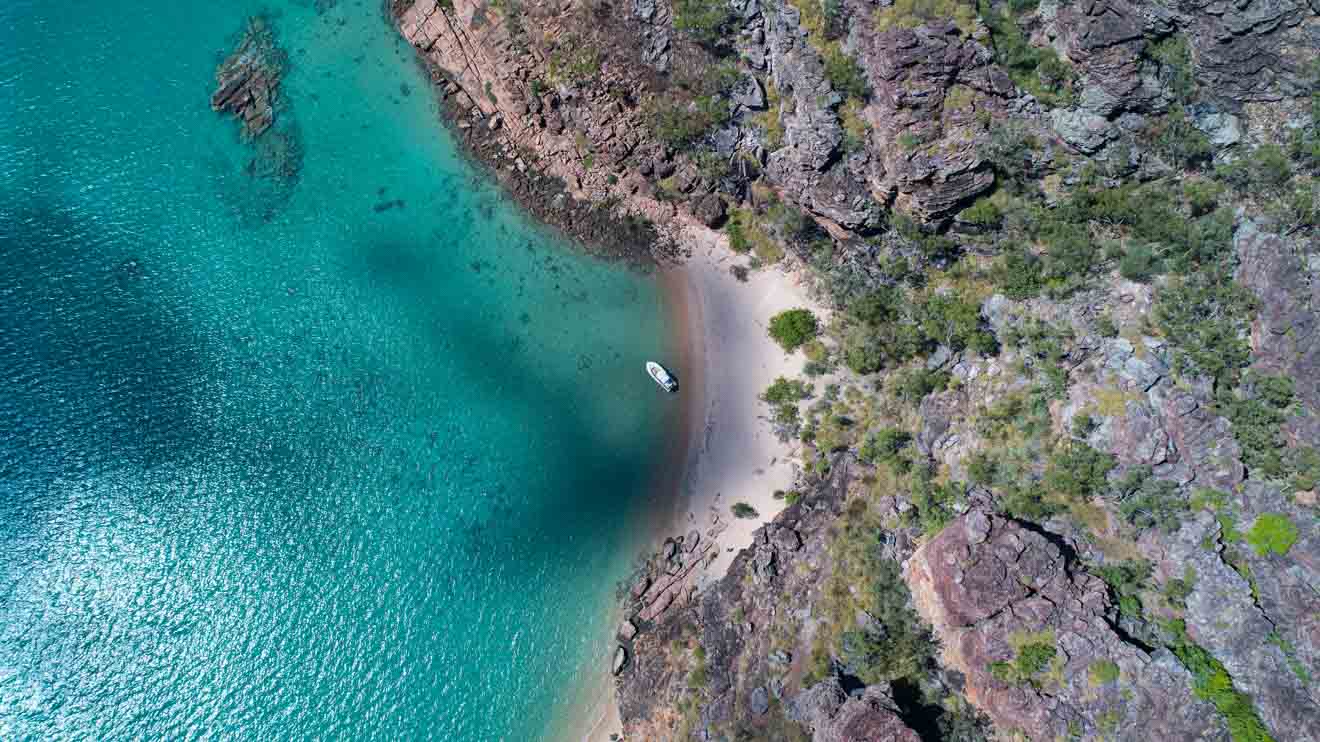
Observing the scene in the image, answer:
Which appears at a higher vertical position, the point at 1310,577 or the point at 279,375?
the point at 279,375

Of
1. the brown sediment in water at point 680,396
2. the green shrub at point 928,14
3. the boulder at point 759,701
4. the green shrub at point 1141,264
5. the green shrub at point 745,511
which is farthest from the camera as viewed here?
the brown sediment in water at point 680,396

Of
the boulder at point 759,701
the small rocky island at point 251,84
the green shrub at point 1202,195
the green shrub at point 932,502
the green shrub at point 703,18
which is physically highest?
the small rocky island at point 251,84

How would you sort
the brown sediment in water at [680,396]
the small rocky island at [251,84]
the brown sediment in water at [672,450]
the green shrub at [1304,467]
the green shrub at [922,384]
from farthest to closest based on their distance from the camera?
the small rocky island at [251,84]
the brown sediment in water at [680,396]
the brown sediment in water at [672,450]
the green shrub at [922,384]
the green shrub at [1304,467]

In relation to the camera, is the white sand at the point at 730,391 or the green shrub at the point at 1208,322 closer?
the green shrub at the point at 1208,322

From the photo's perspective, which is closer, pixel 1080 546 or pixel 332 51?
pixel 1080 546

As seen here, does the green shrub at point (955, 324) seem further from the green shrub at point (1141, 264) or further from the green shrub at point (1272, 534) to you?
the green shrub at point (1272, 534)

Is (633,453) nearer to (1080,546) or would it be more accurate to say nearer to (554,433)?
(554,433)

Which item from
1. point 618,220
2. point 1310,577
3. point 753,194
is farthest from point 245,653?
point 1310,577

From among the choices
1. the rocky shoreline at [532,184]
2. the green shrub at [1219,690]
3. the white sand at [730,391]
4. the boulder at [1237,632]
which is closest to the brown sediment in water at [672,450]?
the white sand at [730,391]
